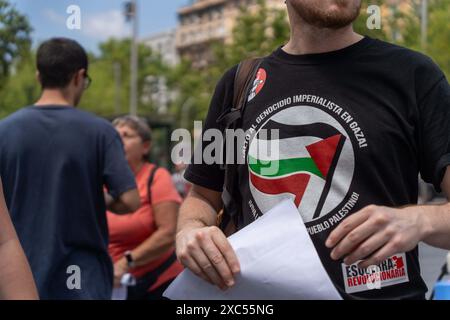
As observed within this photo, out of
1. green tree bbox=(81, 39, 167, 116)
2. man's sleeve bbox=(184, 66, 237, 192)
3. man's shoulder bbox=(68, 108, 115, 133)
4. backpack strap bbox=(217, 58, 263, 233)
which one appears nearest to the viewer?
backpack strap bbox=(217, 58, 263, 233)

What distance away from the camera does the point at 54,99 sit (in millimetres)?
4984

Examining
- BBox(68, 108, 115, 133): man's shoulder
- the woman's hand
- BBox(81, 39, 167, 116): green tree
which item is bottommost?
BBox(81, 39, 167, 116): green tree

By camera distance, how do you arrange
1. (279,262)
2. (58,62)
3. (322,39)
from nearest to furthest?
(279,262)
(322,39)
(58,62)

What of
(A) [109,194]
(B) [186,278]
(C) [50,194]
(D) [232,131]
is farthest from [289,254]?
(A) [109,194]

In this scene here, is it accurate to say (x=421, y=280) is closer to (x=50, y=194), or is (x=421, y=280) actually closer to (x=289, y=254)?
(x=289, y=254)

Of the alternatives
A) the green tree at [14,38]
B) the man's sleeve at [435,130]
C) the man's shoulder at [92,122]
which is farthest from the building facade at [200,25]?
the man's sleeve at [435,130]

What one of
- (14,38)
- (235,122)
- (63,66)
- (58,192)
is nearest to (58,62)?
(63,66)

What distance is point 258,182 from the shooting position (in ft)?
8.31

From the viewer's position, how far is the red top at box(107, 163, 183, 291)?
642 cm

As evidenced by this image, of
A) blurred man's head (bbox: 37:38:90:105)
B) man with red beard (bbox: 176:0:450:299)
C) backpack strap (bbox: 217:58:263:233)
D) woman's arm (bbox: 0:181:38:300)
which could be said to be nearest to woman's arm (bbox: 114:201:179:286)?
blurred man's head (bbox: 37:38:90:105)

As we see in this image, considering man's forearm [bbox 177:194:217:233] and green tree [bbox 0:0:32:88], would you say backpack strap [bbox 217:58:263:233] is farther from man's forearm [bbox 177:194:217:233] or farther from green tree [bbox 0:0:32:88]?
green tree [bbox 0:0:32:88]

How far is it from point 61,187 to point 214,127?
2.11 metres

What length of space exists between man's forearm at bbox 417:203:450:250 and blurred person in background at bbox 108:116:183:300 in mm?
4213

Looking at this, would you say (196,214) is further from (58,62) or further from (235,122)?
(58,62)
